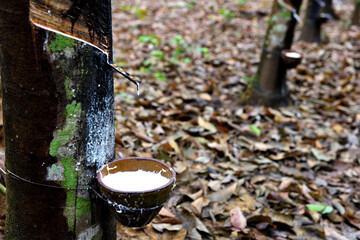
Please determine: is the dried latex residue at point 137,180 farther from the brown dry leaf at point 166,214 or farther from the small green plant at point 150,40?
the small green plant at point 150,40

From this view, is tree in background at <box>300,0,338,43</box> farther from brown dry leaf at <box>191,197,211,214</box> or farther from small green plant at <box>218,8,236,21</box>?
brown dry leaf at <box>191,197,211,214</box>

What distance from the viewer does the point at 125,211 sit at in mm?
1293

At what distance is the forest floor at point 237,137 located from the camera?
93.2 inches

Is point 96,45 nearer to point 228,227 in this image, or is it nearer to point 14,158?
point 14,158

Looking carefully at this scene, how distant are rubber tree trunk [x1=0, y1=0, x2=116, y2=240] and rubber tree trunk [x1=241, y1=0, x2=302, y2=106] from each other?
3.23 meters

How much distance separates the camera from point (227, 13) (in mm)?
8250

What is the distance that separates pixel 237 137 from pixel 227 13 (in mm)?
5489

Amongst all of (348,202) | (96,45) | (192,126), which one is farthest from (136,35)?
(96,45)

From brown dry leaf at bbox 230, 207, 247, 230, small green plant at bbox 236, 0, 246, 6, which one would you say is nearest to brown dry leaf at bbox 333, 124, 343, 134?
brown dry leaf at bbox 230, 207, 247, 230

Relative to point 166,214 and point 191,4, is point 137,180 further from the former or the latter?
point 191,4

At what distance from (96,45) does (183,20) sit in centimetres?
676

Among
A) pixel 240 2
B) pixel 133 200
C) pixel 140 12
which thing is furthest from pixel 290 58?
pixel 240 2

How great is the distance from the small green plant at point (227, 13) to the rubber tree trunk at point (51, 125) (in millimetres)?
7072

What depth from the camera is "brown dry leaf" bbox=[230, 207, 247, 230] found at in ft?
7.41
